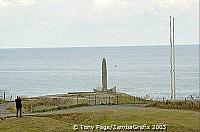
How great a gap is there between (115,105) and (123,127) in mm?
10331

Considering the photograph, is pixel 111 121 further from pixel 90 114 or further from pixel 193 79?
pixel 193 79

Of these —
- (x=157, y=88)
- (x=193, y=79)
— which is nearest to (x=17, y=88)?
(x=157, y=88)

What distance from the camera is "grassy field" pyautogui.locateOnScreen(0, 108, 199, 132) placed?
2391 centimetres

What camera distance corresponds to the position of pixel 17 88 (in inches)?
3366

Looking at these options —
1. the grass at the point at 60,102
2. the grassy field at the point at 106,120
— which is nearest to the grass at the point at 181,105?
the grassy field at the point at 106,120

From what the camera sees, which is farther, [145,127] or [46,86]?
[46,86]

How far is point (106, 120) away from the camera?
1014 inches

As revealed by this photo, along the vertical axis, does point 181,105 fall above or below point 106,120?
above

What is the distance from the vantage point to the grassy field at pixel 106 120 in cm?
2391

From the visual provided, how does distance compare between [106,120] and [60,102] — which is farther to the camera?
[60,102]

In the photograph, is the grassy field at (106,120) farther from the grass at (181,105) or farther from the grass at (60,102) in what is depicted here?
the grass at (60,102)

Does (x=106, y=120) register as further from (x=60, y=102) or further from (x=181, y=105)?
(x=60, y=102)

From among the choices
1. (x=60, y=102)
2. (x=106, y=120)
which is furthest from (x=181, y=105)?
(x=60, y=102)

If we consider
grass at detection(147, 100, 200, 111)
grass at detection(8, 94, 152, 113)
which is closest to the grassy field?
grass at detection(147, 100, 200, 111)
